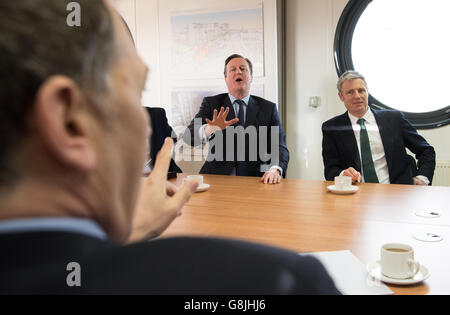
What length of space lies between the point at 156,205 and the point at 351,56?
3.76m

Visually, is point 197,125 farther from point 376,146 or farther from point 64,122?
point 64,122

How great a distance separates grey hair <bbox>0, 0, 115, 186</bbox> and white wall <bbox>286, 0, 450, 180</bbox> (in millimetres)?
4091

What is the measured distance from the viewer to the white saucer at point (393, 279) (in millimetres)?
1024

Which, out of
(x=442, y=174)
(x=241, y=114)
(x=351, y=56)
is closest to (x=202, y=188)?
(x=241, y=114)

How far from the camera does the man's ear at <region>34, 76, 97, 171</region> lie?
359mm

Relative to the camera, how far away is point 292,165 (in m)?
4.48

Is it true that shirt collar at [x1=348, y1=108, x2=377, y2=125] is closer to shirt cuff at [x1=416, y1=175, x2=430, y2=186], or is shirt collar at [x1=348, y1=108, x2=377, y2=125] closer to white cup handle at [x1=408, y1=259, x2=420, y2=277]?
shirt cuff at [x1=416, y1=175, x2=430, y2=186]

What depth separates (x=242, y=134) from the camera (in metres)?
3.46

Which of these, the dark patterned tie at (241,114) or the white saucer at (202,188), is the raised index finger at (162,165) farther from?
the dark patterned tie at (241,114)

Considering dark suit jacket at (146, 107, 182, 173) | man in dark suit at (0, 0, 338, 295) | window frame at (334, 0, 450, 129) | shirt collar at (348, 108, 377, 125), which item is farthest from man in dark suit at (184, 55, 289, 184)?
man in dark suit at (0, 0, 338, 295)

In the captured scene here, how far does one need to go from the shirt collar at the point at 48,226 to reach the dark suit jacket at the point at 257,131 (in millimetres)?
2800

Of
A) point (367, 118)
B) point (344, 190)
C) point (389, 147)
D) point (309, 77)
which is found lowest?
point (344, 190)
